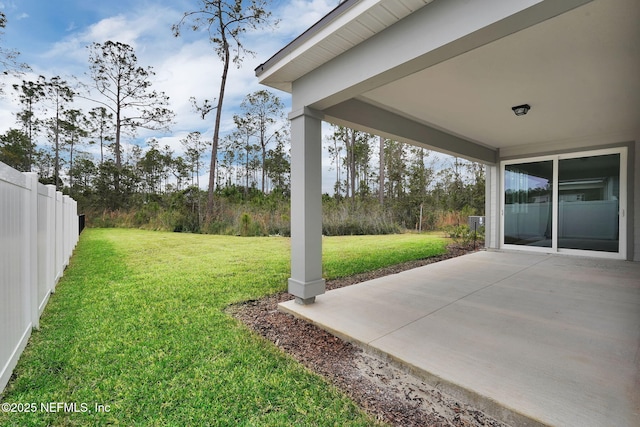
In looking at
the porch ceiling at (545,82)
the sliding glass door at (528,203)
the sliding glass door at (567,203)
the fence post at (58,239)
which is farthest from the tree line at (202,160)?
the porch ceiling at (545,82)

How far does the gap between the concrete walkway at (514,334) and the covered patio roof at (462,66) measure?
84.0 inches

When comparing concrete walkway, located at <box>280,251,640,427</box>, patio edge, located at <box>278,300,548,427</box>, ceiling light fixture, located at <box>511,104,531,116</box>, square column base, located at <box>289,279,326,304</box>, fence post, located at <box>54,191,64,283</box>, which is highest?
ceiling light fixture, located at <box>511,104,531,116</box>

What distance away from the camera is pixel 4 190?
76.0 inches

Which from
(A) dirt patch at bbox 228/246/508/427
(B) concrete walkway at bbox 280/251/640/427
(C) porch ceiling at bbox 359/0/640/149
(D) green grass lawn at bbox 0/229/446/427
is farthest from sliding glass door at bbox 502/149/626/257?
(A) dirt patch at bbox 228/246/508/427

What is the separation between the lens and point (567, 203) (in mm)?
6258

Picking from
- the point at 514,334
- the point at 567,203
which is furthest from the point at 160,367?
the point at 567,203

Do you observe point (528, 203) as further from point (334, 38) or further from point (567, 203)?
point (334, 38)

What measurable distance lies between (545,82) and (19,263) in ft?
17.1

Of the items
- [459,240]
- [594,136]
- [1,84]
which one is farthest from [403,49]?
[1,84]

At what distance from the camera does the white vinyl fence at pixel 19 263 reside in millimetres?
1871

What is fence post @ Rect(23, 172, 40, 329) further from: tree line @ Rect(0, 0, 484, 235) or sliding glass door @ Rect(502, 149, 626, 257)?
sliding glass door @ Rect(502, 149, 626, 257)

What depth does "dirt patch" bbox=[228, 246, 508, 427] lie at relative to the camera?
5.46 ft

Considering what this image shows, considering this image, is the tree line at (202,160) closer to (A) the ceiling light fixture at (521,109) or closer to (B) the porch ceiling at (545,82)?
(B) the porch ceiling at (545,82)

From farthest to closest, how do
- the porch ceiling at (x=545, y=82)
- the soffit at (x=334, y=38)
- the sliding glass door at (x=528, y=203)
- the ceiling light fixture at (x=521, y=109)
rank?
the sliding glass door at (x=528, y=203) → the ceiling light fixture at (x=521, y=109) → the porch ceiling at (x=545, y=82) → the soffit at (x=334, y=38)
